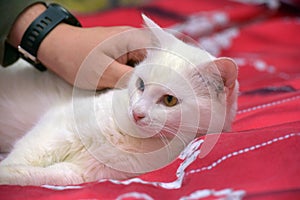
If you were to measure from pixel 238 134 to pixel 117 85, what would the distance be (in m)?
0.25

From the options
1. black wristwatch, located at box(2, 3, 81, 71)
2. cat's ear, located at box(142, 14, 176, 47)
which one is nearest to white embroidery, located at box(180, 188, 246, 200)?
cat's ear, located at box(142, 14, 176, 47)

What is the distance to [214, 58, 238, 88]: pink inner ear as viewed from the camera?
29.1 inches

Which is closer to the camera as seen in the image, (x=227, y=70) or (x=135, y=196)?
(x=135, y=196)

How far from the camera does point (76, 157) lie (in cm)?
84

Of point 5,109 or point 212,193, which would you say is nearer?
point 212,193

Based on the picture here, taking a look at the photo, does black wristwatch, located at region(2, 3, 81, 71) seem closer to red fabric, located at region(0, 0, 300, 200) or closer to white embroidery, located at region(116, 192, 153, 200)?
red fabric, located at region(0, 0, 300, 200)

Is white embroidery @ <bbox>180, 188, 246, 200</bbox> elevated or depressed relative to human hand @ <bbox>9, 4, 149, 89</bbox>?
depressed

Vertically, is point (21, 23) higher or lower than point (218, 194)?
higher

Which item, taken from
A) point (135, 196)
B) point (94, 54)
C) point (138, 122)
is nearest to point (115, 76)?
point (94, 54)

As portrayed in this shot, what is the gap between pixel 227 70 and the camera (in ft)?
2.48

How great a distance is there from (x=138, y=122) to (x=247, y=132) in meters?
0.18

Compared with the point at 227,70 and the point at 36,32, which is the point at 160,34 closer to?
the point at 227,70

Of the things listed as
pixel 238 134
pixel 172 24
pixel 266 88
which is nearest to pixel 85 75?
pixel 238 134

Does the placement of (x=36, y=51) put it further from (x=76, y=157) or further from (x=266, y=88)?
(x=266, y=88)
